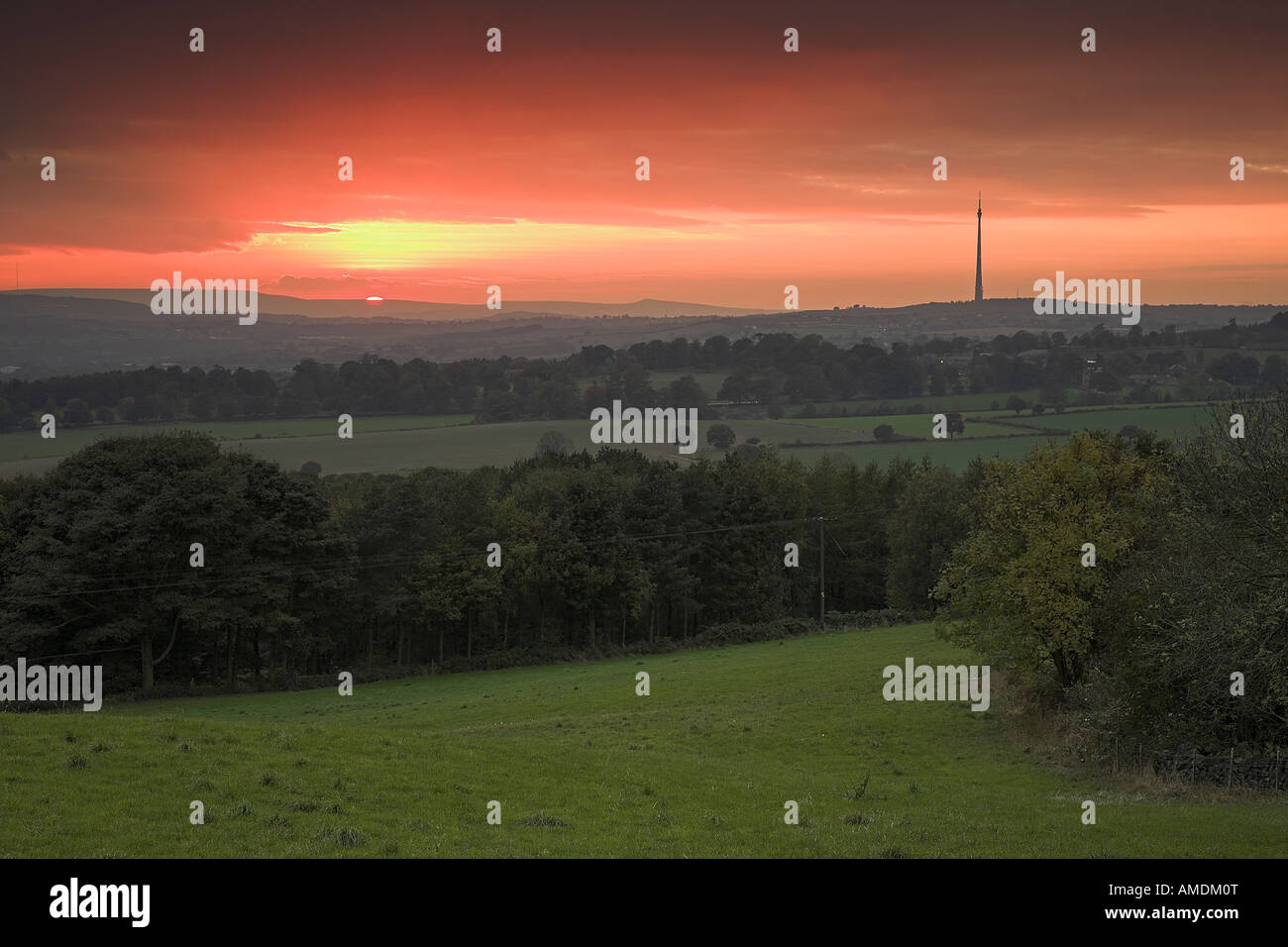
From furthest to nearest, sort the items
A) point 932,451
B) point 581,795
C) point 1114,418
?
point 1114,418, point 932,451, point 581,795

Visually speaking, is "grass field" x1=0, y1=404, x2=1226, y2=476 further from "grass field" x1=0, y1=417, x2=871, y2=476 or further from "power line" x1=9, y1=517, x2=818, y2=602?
"power line" x1=9, y1=517, x2=818, y2=602

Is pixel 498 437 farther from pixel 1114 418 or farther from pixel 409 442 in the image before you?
pixel 1114 418

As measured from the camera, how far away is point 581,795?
22078 millimetres

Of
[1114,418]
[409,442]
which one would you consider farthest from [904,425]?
[409,442]

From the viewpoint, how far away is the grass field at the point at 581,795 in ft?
A: 55.6

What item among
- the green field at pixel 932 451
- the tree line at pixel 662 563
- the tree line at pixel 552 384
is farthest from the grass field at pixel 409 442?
the tree line at pixel 662 563

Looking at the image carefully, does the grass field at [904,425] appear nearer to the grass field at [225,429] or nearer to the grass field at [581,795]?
the grass field at [225,429]

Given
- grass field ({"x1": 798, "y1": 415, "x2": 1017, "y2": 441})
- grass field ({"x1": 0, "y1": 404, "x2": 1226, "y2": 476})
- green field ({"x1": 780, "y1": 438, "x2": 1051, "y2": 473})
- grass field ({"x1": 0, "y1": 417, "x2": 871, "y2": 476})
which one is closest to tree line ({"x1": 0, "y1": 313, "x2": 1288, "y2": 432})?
grass field ({"x1": 0, "y1": 404, "x2": 1226, "y2": 476})

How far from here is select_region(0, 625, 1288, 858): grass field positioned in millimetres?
16953

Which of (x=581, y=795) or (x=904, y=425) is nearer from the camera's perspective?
(x=581, y=795)

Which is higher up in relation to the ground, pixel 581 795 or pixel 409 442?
pixel 409 442

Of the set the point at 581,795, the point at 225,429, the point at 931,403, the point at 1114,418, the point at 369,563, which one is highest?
the point at 931,403

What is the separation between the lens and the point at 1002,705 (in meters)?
39.7
